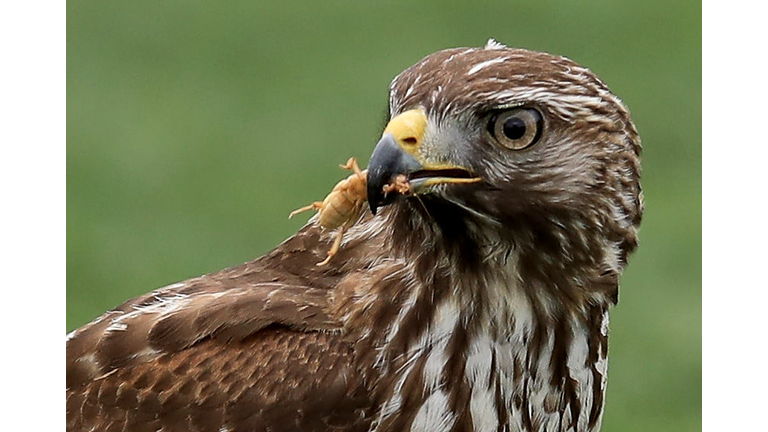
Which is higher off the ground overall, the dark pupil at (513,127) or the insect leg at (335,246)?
the dark pupil at (513,127)

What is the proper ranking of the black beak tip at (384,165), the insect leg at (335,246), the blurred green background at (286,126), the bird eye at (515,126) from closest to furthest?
the black beak tip at (384,165), the bird eye at (515,126), the insect leg at (335,246), the blurred green background at (286,126)

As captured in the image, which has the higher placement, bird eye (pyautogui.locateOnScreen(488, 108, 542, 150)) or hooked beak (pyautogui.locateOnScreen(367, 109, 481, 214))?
bird eye (pyautogui.locateOnScreen(488, 108, 542, 150))

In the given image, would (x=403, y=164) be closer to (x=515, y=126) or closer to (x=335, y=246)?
(x=515, y=126)

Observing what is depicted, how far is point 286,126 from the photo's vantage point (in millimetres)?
13719

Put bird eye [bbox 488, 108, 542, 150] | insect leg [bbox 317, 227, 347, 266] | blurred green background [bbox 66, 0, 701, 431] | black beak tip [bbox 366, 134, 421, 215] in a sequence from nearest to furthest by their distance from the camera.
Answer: black beak tip [bbox 366, 134, 421, 215] < bird eye [bbox 488, 108, 542, 150] < insect leg [bbox 317, 227, 347, 266] < blurred green background [bbox 66, 0, 701, 431]

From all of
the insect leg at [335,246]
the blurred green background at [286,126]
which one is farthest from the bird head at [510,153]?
the blurred green background at [286,126]

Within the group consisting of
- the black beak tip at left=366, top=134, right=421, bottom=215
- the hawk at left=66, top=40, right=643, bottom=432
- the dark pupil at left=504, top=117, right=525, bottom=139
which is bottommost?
the hawk at left=66, top=40, right=643, bottom=432

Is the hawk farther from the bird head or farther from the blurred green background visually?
the blurred green background

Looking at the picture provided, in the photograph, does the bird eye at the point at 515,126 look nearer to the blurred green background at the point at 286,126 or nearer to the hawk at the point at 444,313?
the hawk at the point at 444,313

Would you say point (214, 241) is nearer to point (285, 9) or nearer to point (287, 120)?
point (287, 120)

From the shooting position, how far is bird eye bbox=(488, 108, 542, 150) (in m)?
4.81

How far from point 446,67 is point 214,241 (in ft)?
23.4

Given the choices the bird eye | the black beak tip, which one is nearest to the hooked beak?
the black beak tip

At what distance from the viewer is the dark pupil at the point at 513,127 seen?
482cm
